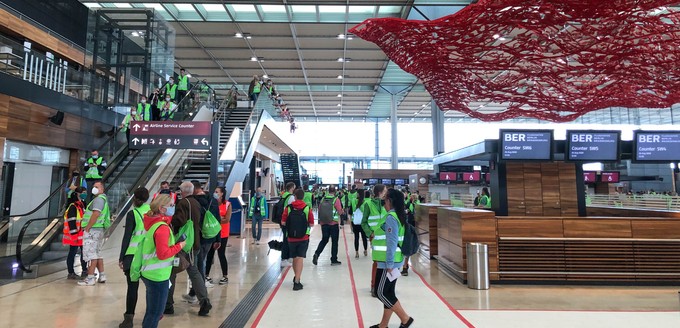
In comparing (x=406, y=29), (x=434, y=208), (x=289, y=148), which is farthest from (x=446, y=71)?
(x=289, y=148)

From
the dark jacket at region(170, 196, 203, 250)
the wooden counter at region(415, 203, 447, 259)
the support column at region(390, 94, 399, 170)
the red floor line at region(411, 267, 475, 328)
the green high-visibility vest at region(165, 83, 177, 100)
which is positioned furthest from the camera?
the support column at region(390, 94, 399, 170)

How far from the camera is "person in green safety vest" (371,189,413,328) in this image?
11.9 ft

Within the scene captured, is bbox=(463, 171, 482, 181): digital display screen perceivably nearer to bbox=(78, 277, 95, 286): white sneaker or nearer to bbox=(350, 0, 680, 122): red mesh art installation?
bbox=(350, 0, 680, 122): red mesh art installation

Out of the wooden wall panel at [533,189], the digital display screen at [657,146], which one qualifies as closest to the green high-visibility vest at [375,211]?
the wooden wall panel at [533,189]

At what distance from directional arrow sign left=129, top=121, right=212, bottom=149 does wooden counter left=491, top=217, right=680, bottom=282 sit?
653 centimetres

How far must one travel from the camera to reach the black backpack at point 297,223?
5824 mm

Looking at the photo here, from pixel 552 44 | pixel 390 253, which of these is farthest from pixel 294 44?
pixel 390 253

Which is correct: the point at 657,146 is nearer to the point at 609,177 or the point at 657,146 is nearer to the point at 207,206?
the point at 207,206

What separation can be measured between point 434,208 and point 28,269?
8092 millimetres

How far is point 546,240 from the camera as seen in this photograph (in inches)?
249

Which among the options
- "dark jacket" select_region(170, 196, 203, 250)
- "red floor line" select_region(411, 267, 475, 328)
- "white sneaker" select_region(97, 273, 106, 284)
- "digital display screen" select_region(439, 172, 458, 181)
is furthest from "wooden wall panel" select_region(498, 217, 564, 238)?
"digital display screen" select_region(439, 172, 458, 181)

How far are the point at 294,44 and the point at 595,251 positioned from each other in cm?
1723

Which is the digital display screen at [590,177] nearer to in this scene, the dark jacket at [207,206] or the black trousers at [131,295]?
the dark jacket at [207,206]

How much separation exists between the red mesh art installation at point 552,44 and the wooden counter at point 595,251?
2717 mm
